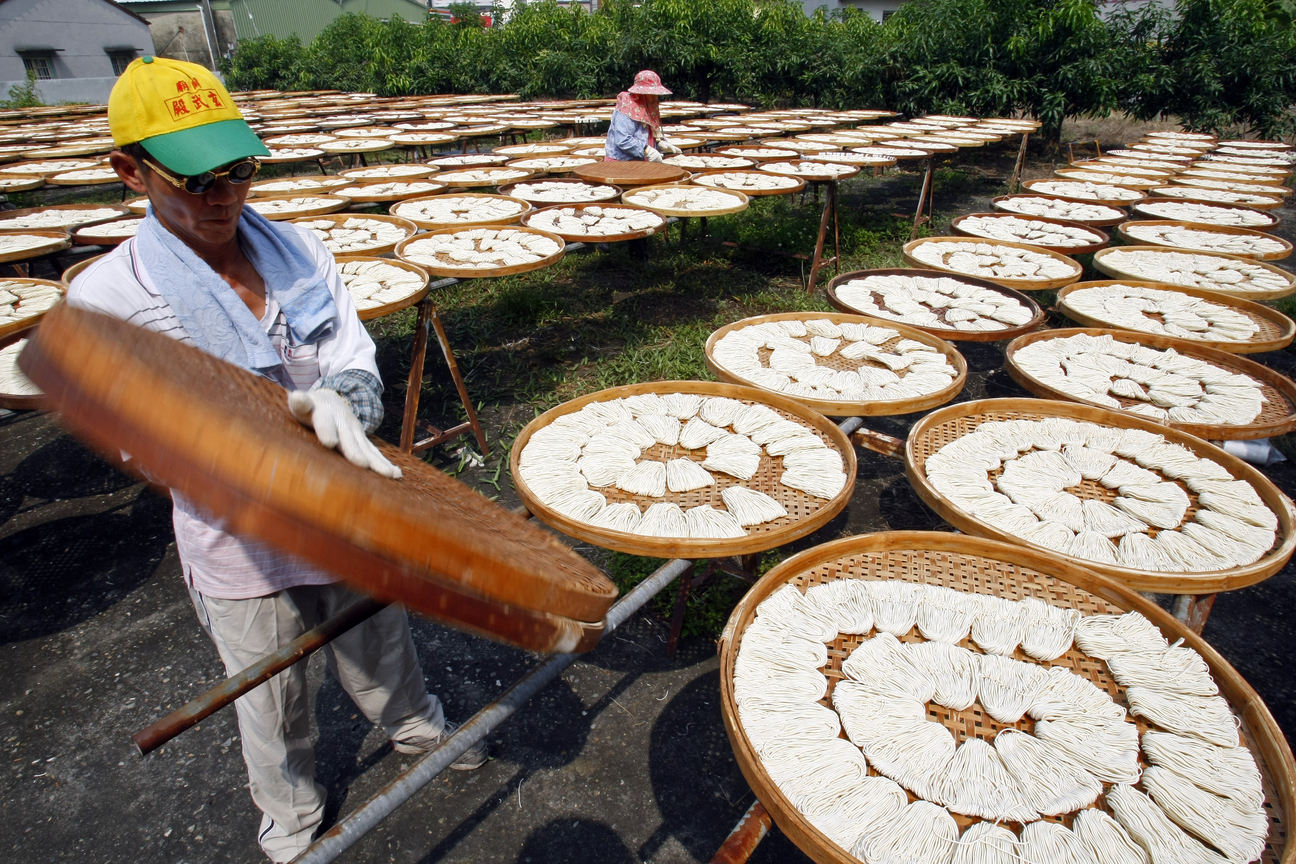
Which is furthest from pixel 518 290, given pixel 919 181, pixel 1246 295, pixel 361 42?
pixel 361 42

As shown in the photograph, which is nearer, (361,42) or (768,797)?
(768,797)

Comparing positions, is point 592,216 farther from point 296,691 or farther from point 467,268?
point 296,691

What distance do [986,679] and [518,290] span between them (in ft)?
17.7

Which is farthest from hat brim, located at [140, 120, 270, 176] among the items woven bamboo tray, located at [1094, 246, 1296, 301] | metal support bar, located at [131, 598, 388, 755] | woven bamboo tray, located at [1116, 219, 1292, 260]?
woven bamboo tray, located at [1116, 219, 1292, 260]

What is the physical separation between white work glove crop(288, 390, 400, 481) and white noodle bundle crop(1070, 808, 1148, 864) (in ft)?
4.16

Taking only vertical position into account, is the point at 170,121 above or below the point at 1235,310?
above

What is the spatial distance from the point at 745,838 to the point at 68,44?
3745 centimetres

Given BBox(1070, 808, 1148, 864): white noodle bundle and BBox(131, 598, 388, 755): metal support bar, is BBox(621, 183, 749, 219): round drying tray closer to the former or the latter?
BBox(131, 598, 388, 755): metal support bar

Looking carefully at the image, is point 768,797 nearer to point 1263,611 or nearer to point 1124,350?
point 1124,350

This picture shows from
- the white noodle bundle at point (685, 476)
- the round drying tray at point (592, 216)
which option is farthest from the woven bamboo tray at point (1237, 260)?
the white noodle bundle at point (685, 476)

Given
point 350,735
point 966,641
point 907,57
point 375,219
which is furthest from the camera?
point 907,57

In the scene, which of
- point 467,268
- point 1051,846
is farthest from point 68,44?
point 1051,846

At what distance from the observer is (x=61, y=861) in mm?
1914

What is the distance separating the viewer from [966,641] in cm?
142
